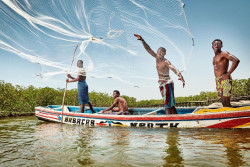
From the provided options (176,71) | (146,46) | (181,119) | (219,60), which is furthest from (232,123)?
(146,46)

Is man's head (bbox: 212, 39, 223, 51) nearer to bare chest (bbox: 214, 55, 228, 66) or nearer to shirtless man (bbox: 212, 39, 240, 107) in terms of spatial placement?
shirtless man (bbox: 212, 39, 240, 107)

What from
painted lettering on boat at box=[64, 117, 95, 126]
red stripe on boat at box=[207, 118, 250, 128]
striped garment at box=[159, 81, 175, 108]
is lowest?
painted lettering on boat at box=[64, 117, 95, 126]

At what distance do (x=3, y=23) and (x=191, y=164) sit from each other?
14.9 ft

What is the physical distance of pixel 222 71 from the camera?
5.60 metres

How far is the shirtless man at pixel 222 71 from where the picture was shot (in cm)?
548

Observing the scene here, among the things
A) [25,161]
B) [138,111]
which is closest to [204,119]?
[138,111]

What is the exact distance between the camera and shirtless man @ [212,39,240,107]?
18.0 ft

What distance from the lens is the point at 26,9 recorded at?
13.9 ft

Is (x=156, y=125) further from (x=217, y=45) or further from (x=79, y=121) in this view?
(x=79, y=121)

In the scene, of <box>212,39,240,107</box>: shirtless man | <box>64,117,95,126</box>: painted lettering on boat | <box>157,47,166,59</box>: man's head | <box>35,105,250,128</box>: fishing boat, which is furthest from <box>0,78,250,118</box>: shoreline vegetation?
<box>157,47,166,59</box>: man's head

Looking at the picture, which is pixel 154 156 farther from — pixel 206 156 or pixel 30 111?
pixel 30 111

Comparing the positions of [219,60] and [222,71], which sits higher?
[219,60]

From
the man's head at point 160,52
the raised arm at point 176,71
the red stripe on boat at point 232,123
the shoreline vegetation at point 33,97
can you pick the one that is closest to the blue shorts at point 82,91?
the man's head at point 160,52

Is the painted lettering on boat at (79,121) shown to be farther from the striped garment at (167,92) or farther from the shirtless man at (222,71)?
the shirtless man at (222,71)
